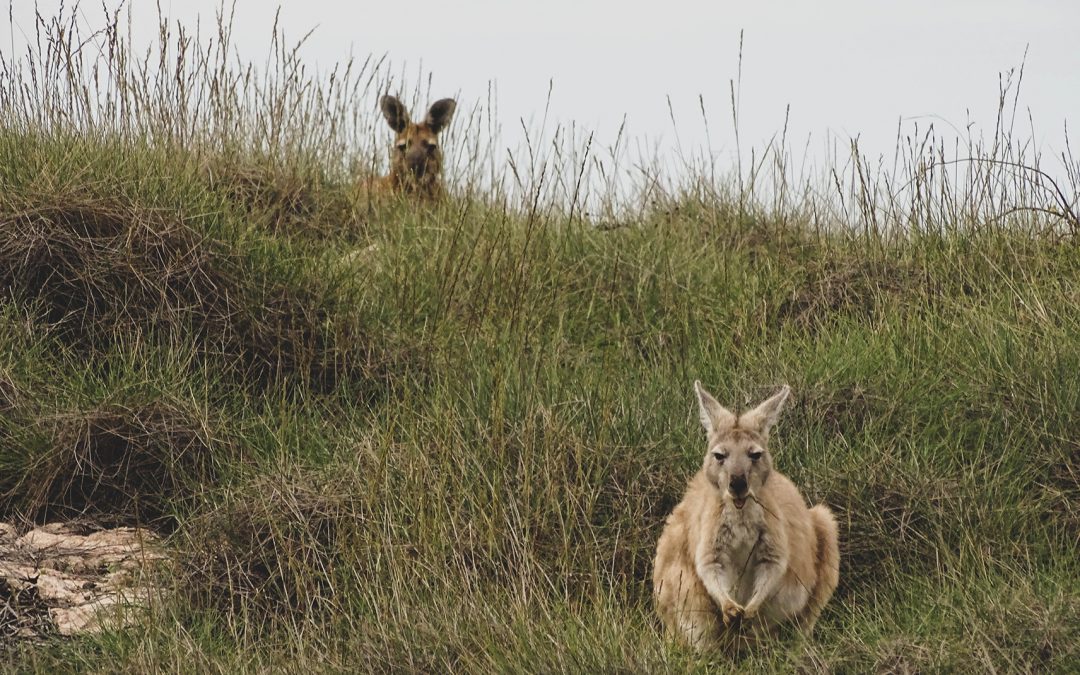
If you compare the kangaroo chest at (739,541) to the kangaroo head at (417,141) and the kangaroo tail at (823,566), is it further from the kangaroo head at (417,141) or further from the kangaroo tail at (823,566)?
the kangaroo head at (417,141)

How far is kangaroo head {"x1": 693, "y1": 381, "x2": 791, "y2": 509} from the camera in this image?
550cm

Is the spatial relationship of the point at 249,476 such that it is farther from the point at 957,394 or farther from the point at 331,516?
the point at 957,394

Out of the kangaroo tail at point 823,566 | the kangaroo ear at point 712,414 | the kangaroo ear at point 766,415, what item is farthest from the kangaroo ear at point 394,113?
the kangaroo tail at point 823,566

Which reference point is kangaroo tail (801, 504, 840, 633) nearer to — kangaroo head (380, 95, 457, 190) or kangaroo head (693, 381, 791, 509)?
kangaroo head (693, 381, 791, 509)

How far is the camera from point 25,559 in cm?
650

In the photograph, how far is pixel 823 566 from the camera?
573cm

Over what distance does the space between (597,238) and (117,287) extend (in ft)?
10.1

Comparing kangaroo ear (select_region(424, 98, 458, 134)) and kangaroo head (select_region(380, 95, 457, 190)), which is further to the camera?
kangaroo ear (select_region(424, 98, 458, 134))

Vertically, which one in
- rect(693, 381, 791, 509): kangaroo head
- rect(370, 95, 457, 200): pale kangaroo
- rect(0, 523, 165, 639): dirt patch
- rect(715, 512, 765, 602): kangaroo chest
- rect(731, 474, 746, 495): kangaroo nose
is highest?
rect(370, 95, 457, 200): pale kangaroo

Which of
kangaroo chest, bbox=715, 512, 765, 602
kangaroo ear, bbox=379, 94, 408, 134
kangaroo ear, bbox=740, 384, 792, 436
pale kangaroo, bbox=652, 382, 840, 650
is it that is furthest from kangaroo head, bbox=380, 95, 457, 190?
kangaroo chest, bbox=715, 512, 765, 602

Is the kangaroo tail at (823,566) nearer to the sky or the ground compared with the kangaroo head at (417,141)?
nearer to the ground

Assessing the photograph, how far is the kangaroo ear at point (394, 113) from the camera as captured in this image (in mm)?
10961

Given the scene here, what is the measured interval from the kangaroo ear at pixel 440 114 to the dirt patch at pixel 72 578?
5.11 meters

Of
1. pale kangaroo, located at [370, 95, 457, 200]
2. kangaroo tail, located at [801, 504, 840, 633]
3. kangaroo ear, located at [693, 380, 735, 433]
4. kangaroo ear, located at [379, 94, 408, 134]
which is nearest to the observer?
kangaroo tail, located at [801, 504, 840, 633]
